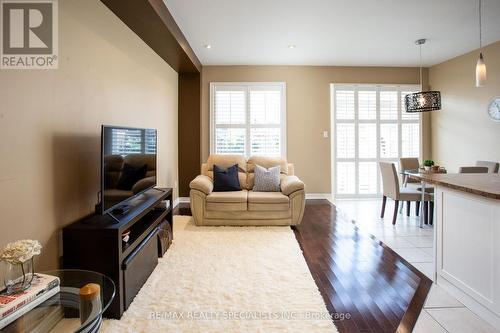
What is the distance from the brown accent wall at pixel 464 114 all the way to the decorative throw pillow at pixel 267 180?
11.5ft

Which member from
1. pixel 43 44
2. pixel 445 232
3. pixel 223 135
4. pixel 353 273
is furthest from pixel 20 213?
pixel 223 135

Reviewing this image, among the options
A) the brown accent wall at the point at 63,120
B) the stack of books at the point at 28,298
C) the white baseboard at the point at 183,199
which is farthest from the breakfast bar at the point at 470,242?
the white baseboard at the point at 183,199

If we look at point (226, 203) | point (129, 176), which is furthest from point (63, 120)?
point (226, 203)

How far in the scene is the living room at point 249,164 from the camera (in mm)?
1891

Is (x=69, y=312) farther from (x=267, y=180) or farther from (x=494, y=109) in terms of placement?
(x=494, y=109)

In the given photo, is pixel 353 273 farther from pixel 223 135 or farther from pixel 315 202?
pixel 223 135

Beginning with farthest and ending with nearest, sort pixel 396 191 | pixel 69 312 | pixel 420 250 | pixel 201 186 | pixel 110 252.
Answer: pixel 396 191, pixel 201 186, pixel 420 250, pixel 110 252, pixel 69 312

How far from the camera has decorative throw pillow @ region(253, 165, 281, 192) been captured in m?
4.33

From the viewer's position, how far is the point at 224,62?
5.55 metres

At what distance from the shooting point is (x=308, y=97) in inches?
229

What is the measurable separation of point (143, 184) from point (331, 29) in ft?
10.4

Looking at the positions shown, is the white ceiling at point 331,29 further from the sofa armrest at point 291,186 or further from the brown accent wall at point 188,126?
the sofa armrest at point 291,186

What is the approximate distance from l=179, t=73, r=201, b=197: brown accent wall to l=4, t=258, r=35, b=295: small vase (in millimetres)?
4263

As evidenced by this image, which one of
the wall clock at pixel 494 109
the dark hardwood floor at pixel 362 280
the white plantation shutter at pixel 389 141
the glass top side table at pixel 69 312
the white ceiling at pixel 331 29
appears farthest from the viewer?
the white plantation shutter at pixel 389 141
